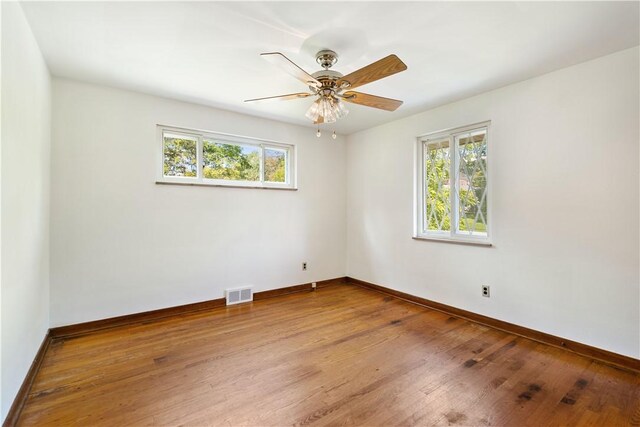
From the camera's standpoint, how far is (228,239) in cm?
364

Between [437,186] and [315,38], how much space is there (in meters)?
2.32

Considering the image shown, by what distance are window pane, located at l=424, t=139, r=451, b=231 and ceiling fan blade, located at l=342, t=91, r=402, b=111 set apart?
54.9 inches


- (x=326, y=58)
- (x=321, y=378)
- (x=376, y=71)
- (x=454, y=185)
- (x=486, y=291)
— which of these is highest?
(x=326, y=58)

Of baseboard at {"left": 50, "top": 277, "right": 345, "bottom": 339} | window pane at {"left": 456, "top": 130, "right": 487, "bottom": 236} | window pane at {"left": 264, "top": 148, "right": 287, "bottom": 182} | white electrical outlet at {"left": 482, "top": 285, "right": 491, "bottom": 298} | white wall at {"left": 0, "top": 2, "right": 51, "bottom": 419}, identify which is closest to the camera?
white wall at {"left": 0, "top": 2, "right": 51, "bottom": 419}

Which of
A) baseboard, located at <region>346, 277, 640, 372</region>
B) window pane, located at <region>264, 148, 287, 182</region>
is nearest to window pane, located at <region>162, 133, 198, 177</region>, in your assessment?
window pane, located at <region>264, 148, 287, 182</region>

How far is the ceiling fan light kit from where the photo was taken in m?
1.81

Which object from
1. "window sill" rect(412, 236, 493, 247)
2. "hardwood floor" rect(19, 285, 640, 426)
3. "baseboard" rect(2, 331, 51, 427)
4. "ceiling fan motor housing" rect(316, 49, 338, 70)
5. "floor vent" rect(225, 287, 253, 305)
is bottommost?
"hardwood floor" rect(19, 285, 640, 426)

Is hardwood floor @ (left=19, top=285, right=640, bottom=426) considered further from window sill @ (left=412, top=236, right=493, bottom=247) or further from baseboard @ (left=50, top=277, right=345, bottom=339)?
window sill @ (left=412, top=236, right=493, bottom=247)

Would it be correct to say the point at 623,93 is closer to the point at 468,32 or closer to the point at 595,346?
the point at 468,32

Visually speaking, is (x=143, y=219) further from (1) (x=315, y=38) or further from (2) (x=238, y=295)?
(1) (x=315, y=38)

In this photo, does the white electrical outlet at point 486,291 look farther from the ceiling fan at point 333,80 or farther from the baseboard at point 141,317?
the baseboard at point 141,317

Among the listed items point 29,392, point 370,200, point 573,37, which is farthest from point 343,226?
point 29,392

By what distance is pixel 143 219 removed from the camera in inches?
122

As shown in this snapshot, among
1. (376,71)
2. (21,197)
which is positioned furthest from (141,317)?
(376,71)
